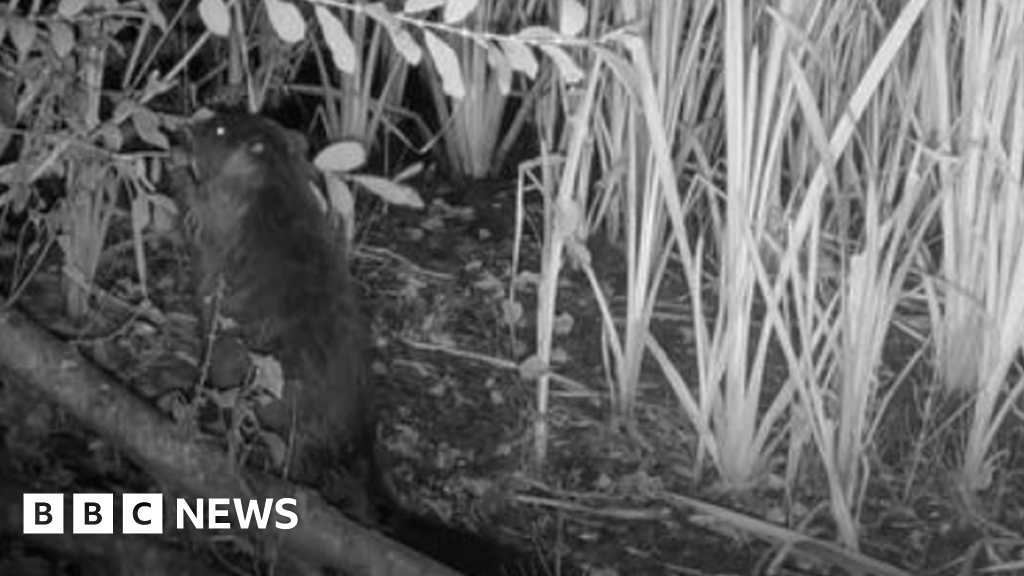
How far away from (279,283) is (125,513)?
45 centimetres

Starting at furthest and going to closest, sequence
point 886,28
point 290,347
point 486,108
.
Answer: point 486,108, point 886,28, point 290,347

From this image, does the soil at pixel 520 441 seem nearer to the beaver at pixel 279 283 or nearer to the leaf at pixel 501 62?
the beaver at pixel 279 283

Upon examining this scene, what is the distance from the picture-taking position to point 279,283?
93.0 inches

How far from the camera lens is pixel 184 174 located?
282 cm

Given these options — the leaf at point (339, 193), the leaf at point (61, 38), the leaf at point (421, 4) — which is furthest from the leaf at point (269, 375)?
the leaf at point (421, 4)

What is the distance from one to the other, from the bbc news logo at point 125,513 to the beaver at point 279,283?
15cm

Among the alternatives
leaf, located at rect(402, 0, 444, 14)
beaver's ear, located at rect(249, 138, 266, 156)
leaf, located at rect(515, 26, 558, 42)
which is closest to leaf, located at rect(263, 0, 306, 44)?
leaf, located at rect(402, 0, 444, 14)

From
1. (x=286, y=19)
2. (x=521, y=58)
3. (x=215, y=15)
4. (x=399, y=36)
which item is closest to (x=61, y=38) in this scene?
(x=215, y=15)

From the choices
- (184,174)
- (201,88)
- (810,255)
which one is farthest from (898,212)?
(201,88)

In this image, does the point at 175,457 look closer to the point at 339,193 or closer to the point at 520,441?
the point at 339,193

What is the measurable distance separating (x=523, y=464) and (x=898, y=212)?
0.66 metres

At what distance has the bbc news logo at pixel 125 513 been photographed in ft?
6.74

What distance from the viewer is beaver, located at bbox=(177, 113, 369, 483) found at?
220cm

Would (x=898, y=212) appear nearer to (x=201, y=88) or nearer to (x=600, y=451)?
(x=600, y=451)
